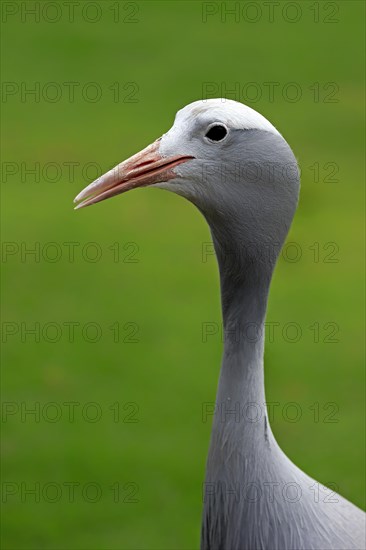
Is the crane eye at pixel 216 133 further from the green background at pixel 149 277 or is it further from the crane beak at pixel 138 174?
the green background at pixel 149 277

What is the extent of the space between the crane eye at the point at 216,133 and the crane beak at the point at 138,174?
6cm

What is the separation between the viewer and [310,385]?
5223 millimetres

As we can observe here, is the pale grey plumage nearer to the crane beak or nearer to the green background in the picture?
the crane beak

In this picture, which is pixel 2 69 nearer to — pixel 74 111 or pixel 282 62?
pixel 74 111

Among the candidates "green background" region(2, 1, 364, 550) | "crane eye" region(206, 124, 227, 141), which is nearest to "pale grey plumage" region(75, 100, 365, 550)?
"crane eye" region(206, 124, 227, 141)

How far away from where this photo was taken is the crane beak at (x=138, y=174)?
7.50 feet

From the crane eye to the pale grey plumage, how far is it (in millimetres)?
11

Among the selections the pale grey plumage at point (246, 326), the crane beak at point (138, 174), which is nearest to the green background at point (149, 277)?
the pale grey plumage at point (246, 326)

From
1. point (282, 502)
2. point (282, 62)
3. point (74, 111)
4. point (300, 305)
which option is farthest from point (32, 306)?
point (282, 62)

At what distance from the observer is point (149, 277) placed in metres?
6.16

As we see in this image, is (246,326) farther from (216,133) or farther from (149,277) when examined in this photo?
(149,277)

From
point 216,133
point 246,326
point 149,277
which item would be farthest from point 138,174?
point 149,277

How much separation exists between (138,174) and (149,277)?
387 centimetres

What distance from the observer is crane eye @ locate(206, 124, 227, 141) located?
2.27 meters
